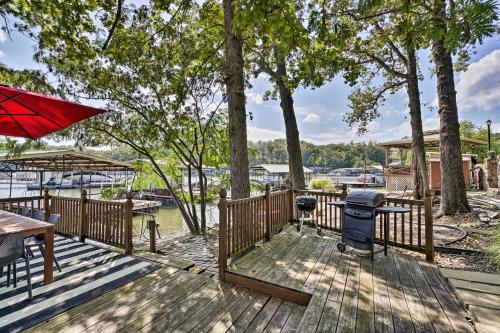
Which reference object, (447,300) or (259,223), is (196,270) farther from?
(447,300)

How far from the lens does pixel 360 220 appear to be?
3.83 m

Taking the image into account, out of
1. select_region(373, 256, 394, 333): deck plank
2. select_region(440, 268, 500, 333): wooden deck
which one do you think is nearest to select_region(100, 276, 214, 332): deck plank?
select_region(373, 256, 394, 333): deck plank

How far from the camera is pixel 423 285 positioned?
2961 mm

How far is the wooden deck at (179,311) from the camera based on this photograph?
2391 mm

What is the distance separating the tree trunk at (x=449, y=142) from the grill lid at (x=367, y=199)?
152 inches

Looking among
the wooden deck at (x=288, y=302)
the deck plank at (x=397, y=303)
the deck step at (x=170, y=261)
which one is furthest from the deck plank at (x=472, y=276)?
the deck step at (x=170, y=261)

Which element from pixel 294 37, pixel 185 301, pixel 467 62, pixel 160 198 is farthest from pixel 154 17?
pixel 160 198

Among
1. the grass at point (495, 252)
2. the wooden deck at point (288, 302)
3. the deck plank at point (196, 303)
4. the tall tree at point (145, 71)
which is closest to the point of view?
the wooden deck at point (288, 302)

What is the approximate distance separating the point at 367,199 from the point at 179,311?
3032 millimetres

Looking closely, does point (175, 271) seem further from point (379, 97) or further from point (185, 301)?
point (379, 97)

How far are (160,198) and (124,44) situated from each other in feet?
53.0

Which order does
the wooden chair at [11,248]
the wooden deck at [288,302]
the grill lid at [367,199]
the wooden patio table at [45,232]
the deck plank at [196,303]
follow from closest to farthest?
the wooden deck at [288,302] → the deck plank at [196,303] → the wooden chair at [11,248] → the wooden patio table at [45,232] → the grill lid at [367,199]

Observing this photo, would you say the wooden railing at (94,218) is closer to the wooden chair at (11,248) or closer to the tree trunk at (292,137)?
the wooden chair at (11,248)

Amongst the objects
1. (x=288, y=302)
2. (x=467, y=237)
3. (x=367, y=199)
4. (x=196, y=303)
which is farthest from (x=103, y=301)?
(x=467, y=237)
